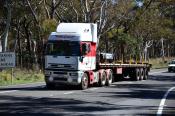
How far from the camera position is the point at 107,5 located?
56094 mm

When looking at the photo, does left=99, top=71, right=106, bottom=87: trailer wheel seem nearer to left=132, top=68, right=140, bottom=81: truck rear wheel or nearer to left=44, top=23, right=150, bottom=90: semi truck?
left=44, top=23, right=150, bottom=90: semi truck

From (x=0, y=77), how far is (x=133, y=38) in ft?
139

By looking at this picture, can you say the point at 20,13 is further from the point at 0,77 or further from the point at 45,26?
the point at 0,77

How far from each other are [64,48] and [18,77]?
41.9 feet

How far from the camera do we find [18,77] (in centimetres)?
3875

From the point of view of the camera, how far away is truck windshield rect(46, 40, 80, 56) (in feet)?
87.5

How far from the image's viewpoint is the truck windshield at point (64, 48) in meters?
26.7

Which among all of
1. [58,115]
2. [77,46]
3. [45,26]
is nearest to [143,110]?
[58,115]

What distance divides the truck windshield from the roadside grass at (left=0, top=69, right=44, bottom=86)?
7.03 metres

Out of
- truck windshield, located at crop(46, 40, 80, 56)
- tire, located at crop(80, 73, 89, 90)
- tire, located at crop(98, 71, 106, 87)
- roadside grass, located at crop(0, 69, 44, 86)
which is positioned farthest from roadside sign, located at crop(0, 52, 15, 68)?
tire, located at crop(80, 73, 89, 90)

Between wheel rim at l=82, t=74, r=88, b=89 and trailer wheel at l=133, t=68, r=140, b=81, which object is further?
trailer wheel at l=133, t=68, r=140, b=81

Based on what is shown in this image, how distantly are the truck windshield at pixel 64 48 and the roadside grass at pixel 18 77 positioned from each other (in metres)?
7.03

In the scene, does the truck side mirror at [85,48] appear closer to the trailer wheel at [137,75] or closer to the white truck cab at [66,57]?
the white truck cab at [66,57]

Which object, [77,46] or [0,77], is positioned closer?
[77,46]
